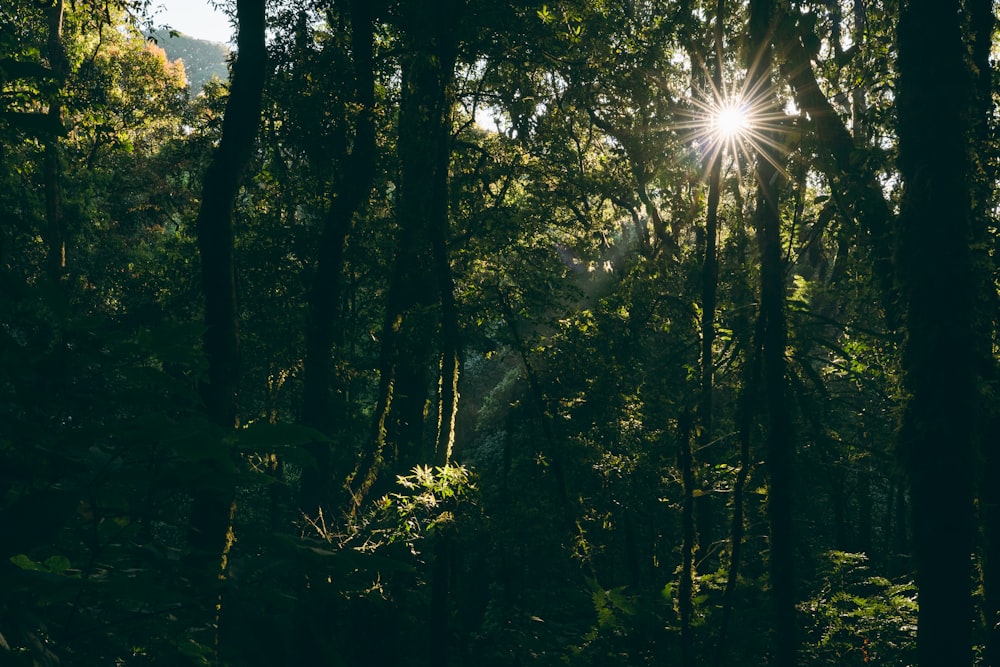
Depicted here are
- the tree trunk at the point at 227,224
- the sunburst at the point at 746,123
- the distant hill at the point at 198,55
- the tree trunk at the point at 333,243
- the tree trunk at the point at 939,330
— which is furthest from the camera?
the distant hill at the point at 198,55

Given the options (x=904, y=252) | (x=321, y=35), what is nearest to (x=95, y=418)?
(x=904, y=252)

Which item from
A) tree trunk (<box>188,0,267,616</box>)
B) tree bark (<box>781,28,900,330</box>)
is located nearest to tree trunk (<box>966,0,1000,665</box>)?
tree bark (<box>781,28,900,330</box>)

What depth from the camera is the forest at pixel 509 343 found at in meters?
1.67

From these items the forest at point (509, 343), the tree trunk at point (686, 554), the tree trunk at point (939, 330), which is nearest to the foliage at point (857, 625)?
the forest at point (509, 343)

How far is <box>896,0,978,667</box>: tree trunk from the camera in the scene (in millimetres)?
4273

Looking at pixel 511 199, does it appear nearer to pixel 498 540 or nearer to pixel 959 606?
Result: pixel 498 540

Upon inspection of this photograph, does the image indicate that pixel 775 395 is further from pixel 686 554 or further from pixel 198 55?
pixel 198 55

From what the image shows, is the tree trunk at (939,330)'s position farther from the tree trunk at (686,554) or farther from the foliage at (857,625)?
the tree trunk at (686,554)

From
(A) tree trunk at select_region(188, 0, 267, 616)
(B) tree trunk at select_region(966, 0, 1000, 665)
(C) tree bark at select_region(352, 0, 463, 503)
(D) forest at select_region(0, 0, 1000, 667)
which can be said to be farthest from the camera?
(C) tree bark at select_region(352, 0, 463, 503)

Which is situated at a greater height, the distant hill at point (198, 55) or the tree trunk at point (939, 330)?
the distant hill at point (198, 55)

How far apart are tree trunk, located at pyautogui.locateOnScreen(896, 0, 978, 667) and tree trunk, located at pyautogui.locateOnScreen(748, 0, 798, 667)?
226 centimetres

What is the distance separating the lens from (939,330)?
441 cm

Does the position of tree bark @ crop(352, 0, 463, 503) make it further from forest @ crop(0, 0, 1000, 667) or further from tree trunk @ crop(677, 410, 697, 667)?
tree trunk @ crop(677, 410, 697, 667)

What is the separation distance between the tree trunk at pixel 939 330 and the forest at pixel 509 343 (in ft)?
0.07
